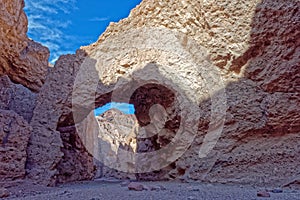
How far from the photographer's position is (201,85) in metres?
4.48

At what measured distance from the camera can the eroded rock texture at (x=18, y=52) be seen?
3.96m

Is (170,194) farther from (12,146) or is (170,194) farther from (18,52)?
(18,52)

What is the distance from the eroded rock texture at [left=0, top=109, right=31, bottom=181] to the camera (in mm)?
3443

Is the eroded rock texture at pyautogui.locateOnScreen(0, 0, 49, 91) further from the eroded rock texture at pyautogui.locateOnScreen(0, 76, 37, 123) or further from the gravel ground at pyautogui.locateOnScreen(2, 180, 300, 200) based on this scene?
the gravel ground at pyautogui.locateOnScreen(2, 180, 300, 200)

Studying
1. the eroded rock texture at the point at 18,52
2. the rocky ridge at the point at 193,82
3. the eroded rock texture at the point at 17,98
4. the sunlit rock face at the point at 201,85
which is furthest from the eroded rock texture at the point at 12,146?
the eroded rock texture at the point at 18,52

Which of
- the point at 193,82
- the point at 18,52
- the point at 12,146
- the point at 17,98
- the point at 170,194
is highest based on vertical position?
the point at 18,52

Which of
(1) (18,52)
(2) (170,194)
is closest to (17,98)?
(1) (18,52)

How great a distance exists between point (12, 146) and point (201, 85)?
3.34m

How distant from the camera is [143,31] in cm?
514

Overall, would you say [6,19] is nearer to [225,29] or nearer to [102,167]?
[225,29]

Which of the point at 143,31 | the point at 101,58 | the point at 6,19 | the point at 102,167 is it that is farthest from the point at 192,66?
the point at 102,167

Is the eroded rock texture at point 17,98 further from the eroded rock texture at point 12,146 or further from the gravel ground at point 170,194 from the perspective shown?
the gravel ground at point 170,194

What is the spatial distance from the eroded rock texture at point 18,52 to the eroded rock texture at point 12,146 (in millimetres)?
1321

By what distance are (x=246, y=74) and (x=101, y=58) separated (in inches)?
119
